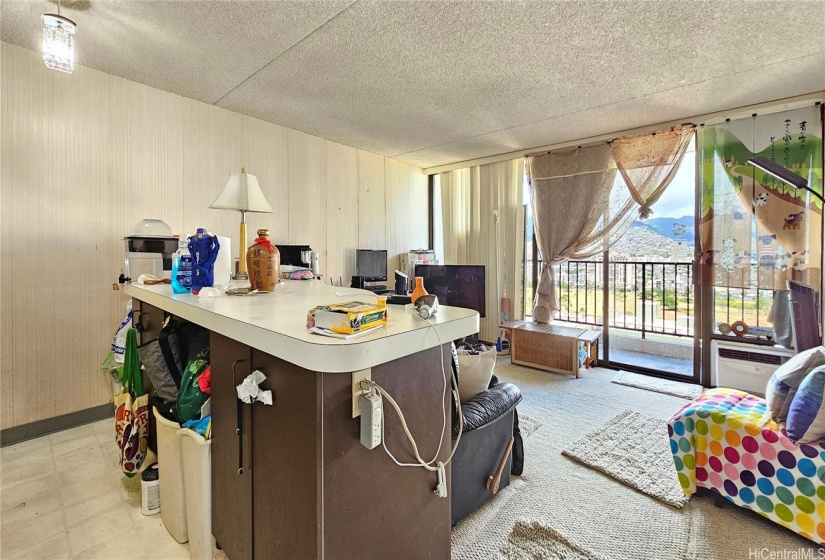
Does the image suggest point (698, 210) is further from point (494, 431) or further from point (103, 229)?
point (103, 229)

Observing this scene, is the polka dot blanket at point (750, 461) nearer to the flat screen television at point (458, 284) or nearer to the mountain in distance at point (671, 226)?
the mountain in distance at point (671, 226)

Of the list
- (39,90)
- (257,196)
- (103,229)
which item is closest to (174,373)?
(257,196)

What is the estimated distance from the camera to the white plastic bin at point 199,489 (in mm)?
1337

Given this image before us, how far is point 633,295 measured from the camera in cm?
422

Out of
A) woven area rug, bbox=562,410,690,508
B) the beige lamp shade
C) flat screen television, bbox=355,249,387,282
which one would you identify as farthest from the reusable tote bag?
flat screen television, bbox=355,249,387,282

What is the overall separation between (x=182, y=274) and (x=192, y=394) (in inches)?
21.1

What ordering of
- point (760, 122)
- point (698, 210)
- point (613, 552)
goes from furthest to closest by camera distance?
point (698, 210), point (760, 122), point (613, 552)

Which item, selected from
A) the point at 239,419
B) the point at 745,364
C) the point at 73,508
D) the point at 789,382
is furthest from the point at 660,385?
the point at 73,508

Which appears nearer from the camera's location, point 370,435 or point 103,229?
point 370,435

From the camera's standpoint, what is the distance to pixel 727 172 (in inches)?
127

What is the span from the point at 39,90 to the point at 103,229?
0.96 meters

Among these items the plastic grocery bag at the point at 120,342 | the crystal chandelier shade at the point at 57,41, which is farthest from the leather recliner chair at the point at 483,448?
the crystal chandelier shade at the point at 57,41

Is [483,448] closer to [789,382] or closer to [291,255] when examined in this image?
[789,382]

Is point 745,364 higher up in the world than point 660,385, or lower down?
higher up
